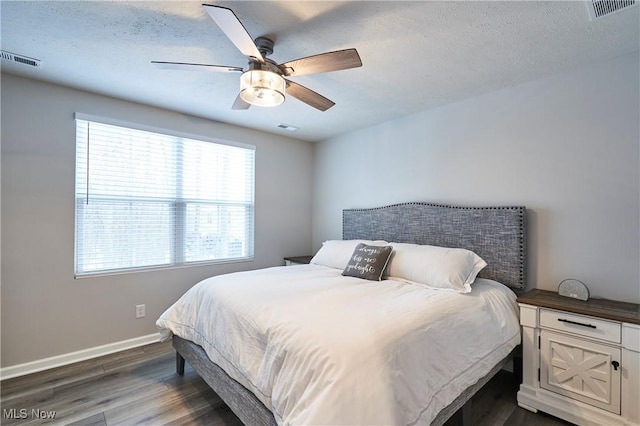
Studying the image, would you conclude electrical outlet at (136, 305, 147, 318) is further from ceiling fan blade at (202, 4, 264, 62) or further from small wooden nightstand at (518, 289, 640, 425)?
small wooden nightstand at (518, 289, 640, 425)

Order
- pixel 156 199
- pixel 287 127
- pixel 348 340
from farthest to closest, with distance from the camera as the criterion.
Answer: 1. pixel 287 127
2. pixel 156 199
3. pixel 348 340

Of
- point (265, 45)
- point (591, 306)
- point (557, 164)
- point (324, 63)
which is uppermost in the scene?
point (265, 45)

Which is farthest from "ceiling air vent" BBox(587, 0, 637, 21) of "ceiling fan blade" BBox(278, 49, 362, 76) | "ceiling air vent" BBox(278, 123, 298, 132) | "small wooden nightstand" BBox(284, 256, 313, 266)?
"small wooden nightstand" BBox(284, 256, 313, 266)

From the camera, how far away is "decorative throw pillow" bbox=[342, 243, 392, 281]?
8.20 feet

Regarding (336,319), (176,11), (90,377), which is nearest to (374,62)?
(176,11)

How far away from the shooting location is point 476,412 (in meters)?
1.97

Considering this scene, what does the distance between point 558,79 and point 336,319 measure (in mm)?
2550

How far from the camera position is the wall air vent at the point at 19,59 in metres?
2.09

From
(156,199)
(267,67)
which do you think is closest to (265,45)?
(267,67)

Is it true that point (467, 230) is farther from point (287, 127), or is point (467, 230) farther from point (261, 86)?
point (287, 127)

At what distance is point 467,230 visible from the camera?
8.84 feet


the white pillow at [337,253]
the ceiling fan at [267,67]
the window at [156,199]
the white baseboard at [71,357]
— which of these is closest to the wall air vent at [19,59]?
the window at [156,199]

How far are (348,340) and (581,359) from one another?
1.65 m

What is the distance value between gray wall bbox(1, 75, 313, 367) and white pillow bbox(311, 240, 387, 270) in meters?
1.70
